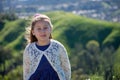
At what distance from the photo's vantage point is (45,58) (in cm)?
698

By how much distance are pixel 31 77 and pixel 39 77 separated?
0.16 meters

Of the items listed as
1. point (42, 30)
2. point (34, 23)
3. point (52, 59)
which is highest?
point (34, 23)

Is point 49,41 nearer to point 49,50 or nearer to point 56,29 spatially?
point 49,50

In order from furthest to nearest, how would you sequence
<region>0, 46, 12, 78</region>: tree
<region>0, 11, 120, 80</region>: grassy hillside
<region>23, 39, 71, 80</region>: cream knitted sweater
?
1. <region>0, 11, 120, 80</region>: grassy hillside
2. <region>0, 46, 12, 78</region>: tree
3. <region>23, 39, 71, 80</region>: cream knitted sweater

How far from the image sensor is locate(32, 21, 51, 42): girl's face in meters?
6.98

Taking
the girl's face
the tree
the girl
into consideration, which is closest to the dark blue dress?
the girl

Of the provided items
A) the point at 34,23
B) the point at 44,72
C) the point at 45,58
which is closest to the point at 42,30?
the point at 34,23

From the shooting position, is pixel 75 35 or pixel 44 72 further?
pixel 75 35

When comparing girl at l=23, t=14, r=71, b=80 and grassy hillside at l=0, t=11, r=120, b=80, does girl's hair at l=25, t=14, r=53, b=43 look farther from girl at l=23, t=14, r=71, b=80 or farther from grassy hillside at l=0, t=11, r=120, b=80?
grassy hillside at l=0, t=11, r=120, b=80

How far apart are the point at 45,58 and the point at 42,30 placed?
1.85 ft

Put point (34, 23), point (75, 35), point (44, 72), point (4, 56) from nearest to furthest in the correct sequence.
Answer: point (44, 72), point (34, 23), point (4, 56), point (75, 35)

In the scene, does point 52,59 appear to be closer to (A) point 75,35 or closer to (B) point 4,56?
(B) point 4,56

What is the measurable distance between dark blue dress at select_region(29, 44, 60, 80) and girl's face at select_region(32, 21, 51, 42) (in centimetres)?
40

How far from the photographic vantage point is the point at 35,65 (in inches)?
275
